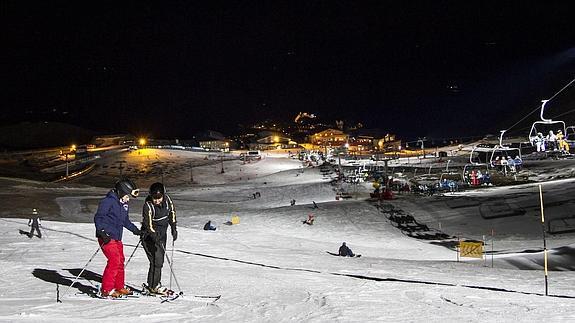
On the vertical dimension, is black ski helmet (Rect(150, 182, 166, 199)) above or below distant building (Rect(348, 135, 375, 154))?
below

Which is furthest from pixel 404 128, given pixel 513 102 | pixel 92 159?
pixel 92 159

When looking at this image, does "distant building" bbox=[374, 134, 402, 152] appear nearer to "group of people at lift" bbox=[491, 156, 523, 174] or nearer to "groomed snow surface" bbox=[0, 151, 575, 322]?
"group of people at lift" bbox=[491, 156, 523, 174]

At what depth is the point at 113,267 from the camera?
7969 millimetres

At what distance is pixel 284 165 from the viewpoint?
288 ft

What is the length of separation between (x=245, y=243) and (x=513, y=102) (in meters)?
165

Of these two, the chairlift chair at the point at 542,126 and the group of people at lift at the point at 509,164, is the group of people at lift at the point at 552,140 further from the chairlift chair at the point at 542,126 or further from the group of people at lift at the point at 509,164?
the group of people at lift at the point at 509,164

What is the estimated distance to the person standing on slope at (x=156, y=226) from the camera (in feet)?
26.3

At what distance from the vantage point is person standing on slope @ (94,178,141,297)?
25.4ft

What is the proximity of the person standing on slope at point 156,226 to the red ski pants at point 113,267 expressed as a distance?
1.45ft

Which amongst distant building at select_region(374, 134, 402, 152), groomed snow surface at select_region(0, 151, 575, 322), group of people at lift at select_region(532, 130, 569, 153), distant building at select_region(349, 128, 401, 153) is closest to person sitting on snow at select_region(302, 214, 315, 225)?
groomed snow surface at select_region(0, 151, 575, 322)

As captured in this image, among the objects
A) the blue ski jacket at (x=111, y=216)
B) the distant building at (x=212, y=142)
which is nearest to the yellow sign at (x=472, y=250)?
the blue ski jacket at (x=111, y=216)

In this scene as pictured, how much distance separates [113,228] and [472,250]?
13.8m

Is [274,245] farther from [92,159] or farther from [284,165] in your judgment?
[92,159]

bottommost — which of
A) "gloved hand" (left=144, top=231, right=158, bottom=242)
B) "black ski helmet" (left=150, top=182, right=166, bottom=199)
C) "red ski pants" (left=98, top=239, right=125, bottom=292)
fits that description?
"red ski pants" (left=98, top=239, right=125, bottom=292)
